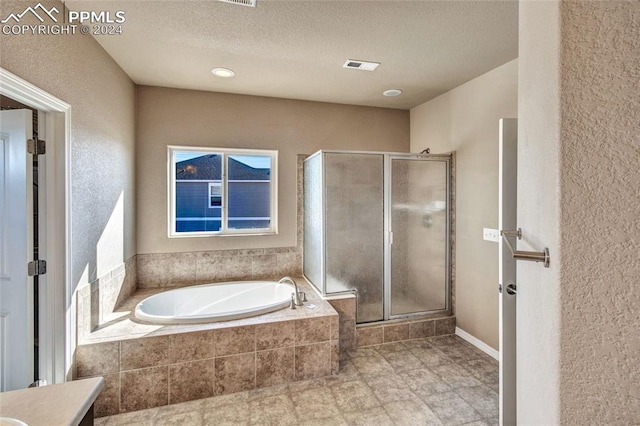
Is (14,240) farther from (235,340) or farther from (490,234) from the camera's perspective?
(490,234)

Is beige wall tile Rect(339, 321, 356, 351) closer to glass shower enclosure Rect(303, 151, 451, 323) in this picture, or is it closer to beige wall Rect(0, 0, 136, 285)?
glass shower enclosure Rect(303, 151, 451, 323)

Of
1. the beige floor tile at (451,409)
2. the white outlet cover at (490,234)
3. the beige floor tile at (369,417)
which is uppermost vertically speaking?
the white outlet cover at (490,234)

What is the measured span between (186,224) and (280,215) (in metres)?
1.05

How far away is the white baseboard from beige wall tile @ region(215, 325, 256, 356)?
2.18m

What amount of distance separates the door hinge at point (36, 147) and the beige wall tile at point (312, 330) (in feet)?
→ 6.80

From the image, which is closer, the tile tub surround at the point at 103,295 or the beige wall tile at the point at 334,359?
the tile tub surround at the point at 103,295

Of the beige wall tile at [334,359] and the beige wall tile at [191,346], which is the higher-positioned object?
the beige wall tile at [191,346]

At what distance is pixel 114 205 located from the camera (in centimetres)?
265

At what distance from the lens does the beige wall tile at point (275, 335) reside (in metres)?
2.35

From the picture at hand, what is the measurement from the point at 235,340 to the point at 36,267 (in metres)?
1.34

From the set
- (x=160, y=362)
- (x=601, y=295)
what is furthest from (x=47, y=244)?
(x=601, y=295)

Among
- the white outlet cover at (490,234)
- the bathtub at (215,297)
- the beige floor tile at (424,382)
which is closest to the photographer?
the beige floor tile at (424,382)

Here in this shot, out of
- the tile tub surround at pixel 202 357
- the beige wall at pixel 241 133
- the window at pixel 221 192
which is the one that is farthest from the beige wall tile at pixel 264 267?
the tile tub surround at pixel 202 357

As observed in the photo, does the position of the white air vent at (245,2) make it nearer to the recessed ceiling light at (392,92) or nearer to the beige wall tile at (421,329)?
the recessed ceiling light at (392,92)
